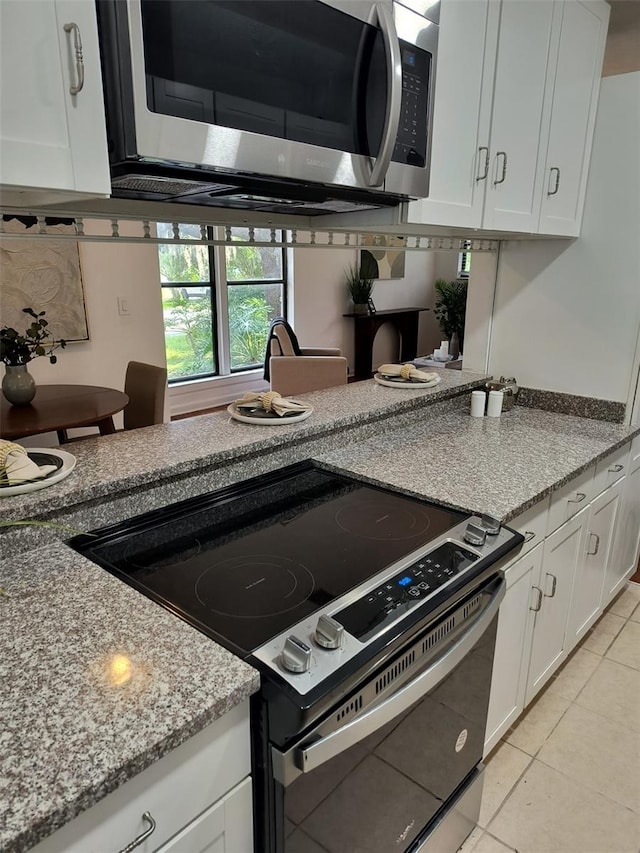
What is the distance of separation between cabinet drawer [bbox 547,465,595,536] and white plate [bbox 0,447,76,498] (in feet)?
4.43

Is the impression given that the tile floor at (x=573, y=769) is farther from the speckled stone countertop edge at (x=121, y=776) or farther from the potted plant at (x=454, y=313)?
the potted plant at (x=454, y=313)

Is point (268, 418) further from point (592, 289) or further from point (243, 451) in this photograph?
point (592, 289)

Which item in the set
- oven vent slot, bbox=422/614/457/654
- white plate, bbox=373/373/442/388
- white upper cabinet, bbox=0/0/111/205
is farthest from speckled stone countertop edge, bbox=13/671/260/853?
white plate, bbox=373/373/442/388

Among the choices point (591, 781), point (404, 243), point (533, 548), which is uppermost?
point (404, 243)

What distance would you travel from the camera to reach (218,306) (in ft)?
16.8

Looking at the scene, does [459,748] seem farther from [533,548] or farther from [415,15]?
[415,15]

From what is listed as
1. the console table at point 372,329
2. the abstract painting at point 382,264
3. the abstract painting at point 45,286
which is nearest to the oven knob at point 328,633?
the abstract painting at point 45,286

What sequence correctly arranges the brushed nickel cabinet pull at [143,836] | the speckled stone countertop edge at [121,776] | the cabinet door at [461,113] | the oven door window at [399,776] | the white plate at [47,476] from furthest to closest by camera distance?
the cabinet door at [461,113], the white plate at [47,476], the oven door window at [399,776], the brushed nickel cabinet pull at [143,836], the speckled stone countertop edge at [121,776]

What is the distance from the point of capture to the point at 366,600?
3.50 feet

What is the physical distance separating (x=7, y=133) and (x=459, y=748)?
5.14 ft

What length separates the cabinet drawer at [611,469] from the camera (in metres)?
2.04

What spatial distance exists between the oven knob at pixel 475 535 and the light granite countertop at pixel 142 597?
134 millimetres

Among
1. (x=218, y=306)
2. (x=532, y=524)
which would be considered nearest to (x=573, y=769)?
(x=532, y=524)

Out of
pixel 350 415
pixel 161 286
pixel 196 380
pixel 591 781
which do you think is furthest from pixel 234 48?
pixel 196 380
